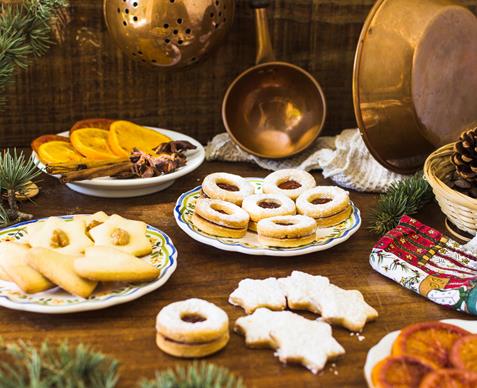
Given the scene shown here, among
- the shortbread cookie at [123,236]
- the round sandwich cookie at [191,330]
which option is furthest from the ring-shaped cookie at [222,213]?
the round sandwich cookie at [191,330]

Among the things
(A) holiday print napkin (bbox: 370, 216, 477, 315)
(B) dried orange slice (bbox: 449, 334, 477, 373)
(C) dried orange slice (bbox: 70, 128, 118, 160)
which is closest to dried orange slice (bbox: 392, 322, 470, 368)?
(B) dried orange slice (bbox: 449, 334, 477, 373)

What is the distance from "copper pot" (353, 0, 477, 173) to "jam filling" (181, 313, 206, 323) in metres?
0.54

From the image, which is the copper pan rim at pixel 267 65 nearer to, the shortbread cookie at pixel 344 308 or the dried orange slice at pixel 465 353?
the shortbread cookie at pixel 344 308

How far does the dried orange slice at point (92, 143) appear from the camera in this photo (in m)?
1.24

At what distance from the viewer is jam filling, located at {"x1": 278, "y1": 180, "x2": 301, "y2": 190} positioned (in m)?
1.17

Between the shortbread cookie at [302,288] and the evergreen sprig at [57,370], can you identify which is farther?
the shortbread cookie at [302,288]

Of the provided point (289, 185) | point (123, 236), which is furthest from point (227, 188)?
point (123, 236)

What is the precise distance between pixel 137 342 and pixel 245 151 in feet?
2.05

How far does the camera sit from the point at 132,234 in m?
0.97

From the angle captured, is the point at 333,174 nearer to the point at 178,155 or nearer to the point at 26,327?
the point at 178,155

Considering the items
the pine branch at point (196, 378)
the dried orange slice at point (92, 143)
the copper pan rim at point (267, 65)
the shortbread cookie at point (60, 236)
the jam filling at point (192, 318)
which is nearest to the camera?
the pine branch at point (196, 378)

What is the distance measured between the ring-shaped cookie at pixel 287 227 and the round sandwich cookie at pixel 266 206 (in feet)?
0.07

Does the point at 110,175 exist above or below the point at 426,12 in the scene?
below

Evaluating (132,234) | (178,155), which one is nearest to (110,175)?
(178,155)
